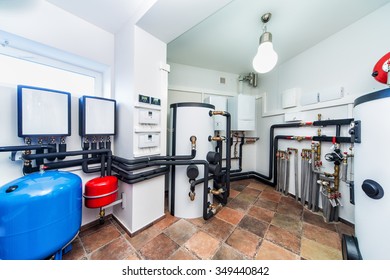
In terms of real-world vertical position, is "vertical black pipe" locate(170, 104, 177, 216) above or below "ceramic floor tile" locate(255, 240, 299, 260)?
above

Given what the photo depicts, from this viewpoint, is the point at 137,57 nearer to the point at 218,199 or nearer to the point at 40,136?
the point at 40,136

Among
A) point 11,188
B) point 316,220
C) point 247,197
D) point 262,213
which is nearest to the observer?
point 11,188

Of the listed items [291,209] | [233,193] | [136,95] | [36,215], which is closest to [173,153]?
[136,95]

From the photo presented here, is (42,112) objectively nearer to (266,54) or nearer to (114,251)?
(114,251)

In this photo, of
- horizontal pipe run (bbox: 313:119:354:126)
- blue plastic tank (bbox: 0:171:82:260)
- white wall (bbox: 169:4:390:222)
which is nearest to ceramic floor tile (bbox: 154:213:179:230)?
blue plastic tank (bbox: 0:171:82:260)

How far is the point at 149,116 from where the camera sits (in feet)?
4.86

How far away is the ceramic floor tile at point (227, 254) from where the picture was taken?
3.84ft

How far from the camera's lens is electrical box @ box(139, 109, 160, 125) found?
4.69 feet

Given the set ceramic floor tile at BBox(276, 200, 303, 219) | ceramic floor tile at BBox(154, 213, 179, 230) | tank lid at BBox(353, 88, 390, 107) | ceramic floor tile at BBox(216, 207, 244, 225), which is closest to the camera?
tank lid at BBox(353, 88, 390, 107)

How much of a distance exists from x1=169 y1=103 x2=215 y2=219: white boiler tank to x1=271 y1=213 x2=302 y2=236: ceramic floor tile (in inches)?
37.0

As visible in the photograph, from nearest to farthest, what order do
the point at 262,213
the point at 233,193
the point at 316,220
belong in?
the point at 316,220 < the point at 262,213 < the point at 233,193

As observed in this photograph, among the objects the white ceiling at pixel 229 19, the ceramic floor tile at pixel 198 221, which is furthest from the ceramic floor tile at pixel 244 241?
the white ceiling at pixel 229 19

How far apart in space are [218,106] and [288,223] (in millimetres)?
2031

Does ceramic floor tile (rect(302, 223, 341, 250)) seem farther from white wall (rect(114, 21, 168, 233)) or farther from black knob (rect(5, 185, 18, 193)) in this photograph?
black knob (rect(5, 185, 18, 193))
